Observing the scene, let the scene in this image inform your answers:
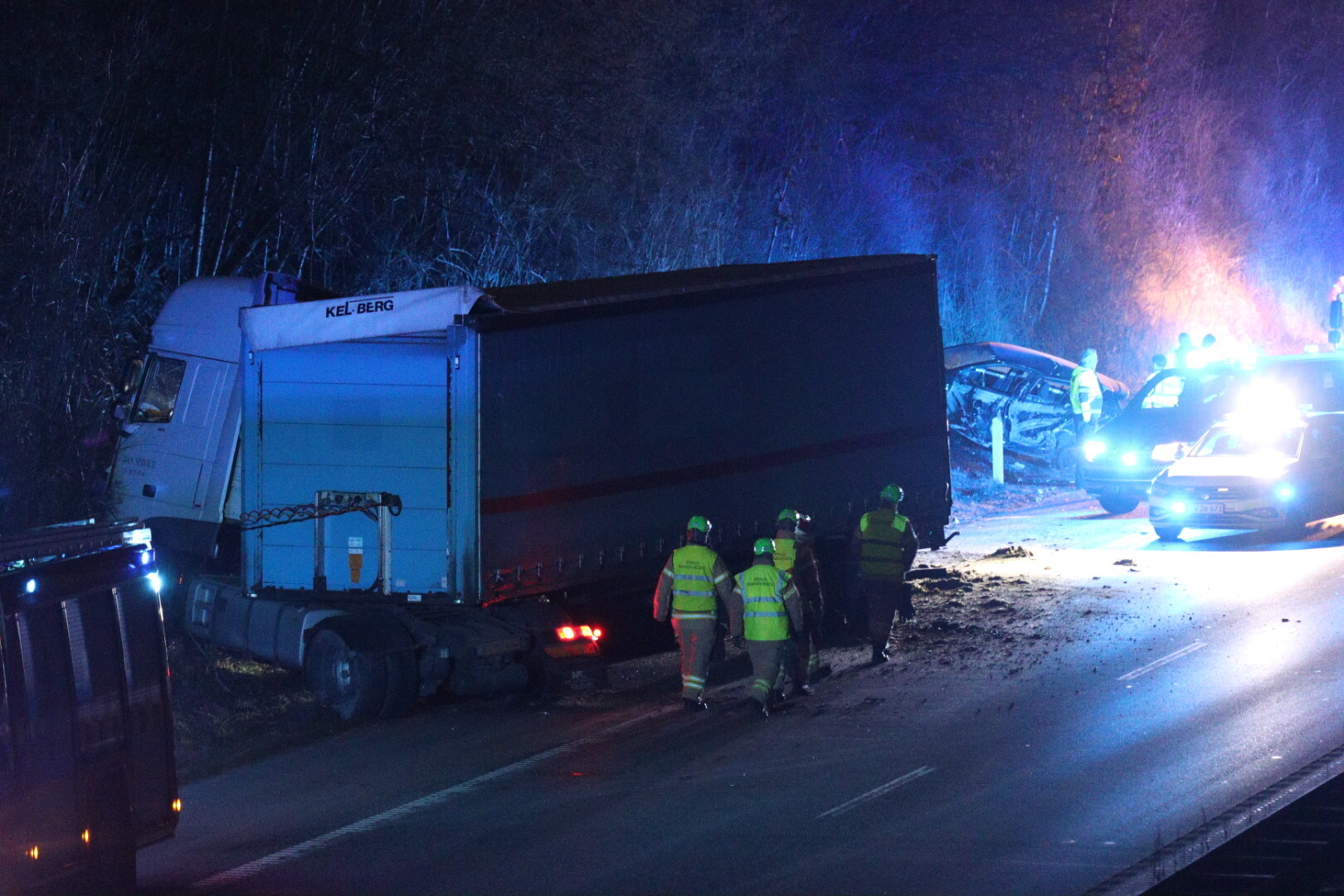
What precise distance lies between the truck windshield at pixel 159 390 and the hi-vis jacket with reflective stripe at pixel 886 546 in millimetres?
6284

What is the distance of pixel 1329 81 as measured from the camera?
60.5 m

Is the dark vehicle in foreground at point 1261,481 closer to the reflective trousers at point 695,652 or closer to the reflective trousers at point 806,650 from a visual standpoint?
the reflective trousers at point 806,650

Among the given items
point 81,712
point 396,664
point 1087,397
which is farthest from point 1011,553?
point 81,712

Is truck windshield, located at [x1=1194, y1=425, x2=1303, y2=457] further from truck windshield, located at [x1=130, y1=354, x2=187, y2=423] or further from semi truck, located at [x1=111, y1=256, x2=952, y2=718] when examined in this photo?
truck windshield, located at [x1=130, y1=354, x2=187, y2=423]

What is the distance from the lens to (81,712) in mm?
6461

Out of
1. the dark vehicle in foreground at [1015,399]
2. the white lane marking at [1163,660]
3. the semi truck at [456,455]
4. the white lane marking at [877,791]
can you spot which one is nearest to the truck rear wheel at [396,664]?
the semi truck at [456,455]

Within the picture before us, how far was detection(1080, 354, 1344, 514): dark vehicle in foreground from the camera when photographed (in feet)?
69.7

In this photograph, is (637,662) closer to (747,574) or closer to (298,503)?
(747,574)

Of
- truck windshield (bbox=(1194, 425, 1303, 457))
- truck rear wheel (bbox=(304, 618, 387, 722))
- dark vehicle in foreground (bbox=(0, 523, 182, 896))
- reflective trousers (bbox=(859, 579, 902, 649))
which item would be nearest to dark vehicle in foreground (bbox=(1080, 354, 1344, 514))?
truck windshield (bbox=(1194, 425, 1303, 457))

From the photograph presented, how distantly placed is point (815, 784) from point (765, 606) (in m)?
2.46

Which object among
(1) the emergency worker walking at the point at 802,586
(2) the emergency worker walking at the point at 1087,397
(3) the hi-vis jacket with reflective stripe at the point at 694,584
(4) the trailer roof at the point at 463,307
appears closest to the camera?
(4) the trailer roof at the point at 463,307

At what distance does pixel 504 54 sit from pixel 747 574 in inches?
619

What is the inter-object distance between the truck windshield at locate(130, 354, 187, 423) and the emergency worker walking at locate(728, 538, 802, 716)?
5.77m

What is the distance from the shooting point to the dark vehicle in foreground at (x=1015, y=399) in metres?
26.0
